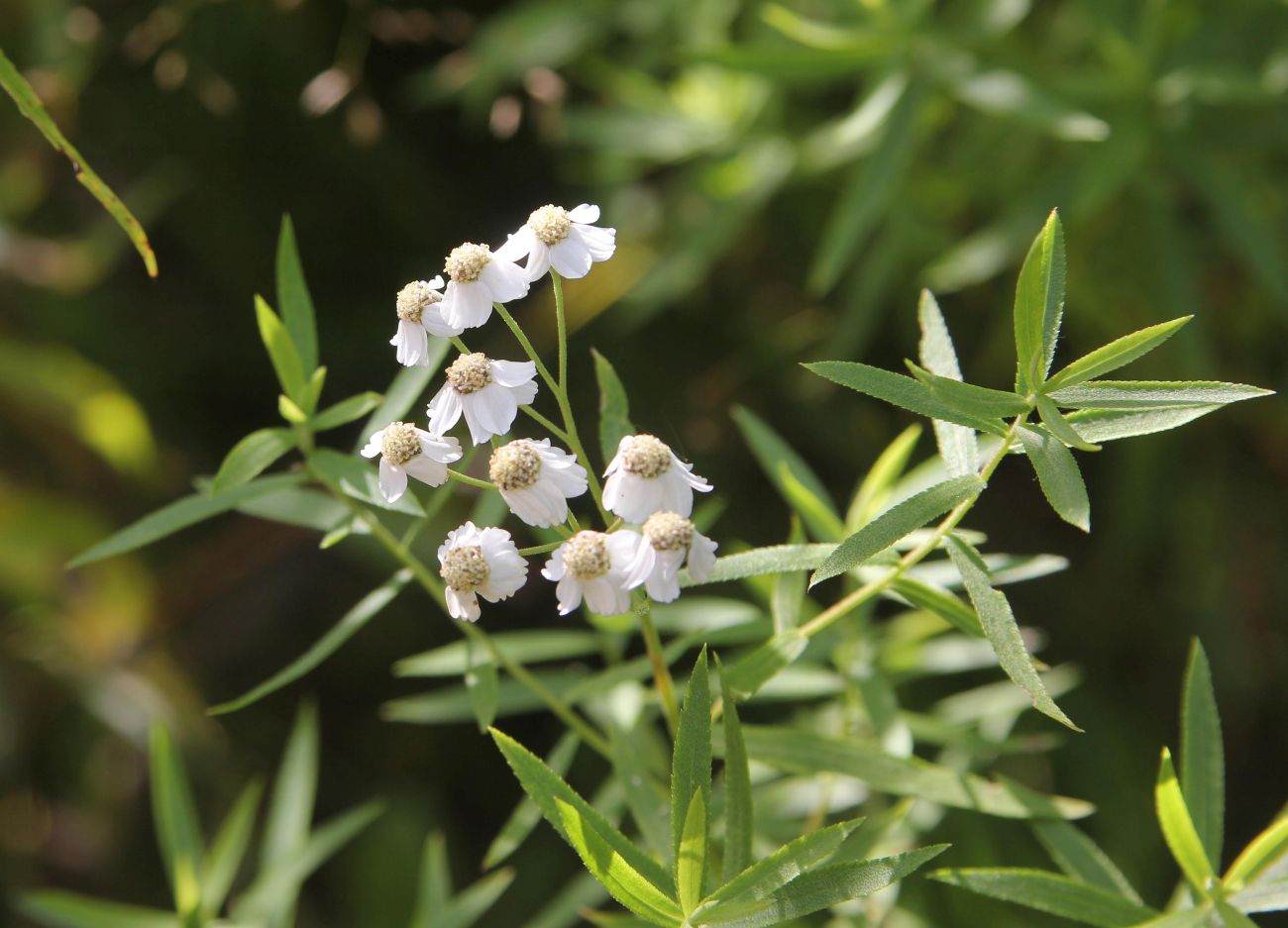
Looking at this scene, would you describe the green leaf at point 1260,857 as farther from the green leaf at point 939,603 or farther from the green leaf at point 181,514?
the green leaf at point 181,514

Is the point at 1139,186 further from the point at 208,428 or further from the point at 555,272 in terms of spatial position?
the point at 208,428

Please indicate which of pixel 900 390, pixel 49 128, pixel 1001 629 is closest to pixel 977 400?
pixel 900 390

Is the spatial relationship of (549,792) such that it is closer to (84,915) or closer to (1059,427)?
(1059,427)

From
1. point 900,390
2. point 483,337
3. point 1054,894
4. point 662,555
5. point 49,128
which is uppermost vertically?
point 483,337

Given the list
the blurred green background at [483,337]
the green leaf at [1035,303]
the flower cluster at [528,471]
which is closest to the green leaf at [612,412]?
the flower cluster at [528,471]

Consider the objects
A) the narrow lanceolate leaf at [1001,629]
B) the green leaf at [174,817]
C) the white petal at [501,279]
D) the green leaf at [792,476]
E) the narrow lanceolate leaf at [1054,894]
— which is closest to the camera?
the narrow lanceolate leaf at [1001,629]

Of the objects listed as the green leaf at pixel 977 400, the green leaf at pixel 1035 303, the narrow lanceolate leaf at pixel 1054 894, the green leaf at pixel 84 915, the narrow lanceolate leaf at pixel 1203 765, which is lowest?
the narrow lanceolate leaf at pixel 1054 894
